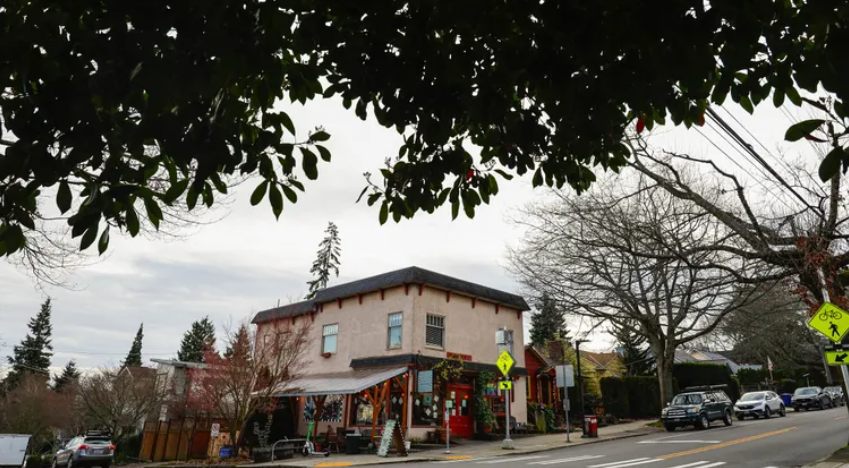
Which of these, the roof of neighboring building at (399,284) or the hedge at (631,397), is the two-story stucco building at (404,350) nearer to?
the roof of neighboring building at (399,284)

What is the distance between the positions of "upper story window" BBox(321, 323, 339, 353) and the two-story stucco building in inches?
1.9

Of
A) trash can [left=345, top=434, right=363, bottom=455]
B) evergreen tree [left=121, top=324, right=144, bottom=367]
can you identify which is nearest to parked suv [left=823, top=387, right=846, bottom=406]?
trash can [left=345, top=434, right=363, bottom=455]

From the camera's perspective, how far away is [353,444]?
20141 mm

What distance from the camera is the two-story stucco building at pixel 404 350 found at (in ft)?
73.0

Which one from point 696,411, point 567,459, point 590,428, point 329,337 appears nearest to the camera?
point 567,459

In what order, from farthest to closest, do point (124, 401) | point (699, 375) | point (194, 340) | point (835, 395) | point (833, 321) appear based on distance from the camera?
point (194, 340) → point (699, 375) → point (835, 395) → point (124, 401) → point (833, 321)

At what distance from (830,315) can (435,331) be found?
15.8m

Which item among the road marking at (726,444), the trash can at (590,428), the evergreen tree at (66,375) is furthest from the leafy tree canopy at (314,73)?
the evergreen tree at (66,375)

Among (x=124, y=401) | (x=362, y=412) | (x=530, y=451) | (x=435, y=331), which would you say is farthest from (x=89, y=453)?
(x=530, y=451)

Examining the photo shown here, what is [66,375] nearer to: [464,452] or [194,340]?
[194,340]

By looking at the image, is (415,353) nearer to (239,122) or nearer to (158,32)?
(239,122)

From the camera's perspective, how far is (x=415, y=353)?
22.5 m

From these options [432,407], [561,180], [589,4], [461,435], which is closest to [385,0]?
[589,4]

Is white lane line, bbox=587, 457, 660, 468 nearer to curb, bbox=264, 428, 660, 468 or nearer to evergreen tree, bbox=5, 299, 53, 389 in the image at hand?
curb, bbox=264, 428, 660, 468
